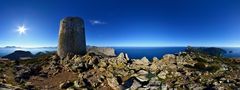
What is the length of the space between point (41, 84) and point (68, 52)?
13.4 metres

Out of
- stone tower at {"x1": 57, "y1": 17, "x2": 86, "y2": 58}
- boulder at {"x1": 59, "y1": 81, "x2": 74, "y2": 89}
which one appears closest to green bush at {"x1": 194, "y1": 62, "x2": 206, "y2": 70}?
boulder at {"x1": 59, "y1": 81, "x2": 74, "y2": 89}

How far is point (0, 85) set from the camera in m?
41.1

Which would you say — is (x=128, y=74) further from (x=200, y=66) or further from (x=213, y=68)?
(x=213, y=68)

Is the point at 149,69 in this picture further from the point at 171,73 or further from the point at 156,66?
the point at 171,73

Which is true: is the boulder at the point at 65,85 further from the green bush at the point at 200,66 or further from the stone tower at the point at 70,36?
the green bush at the point at 200,66

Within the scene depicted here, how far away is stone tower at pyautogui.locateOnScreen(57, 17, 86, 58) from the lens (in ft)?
188

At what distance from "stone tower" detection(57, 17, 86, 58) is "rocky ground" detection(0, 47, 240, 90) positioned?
10.9ft

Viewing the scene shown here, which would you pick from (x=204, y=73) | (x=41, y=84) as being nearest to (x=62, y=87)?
(x=41, y=84)

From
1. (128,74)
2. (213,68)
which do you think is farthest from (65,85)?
(213,68)

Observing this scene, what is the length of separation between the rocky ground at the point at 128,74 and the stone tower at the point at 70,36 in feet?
10.9

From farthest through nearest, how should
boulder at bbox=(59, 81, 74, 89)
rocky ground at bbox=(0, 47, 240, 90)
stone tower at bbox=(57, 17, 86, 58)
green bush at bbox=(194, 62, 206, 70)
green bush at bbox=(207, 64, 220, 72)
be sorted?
1. stone tower at bbox=(57, 17, 86, 58)
2. boulder at bbox=(59, 81, 74, 89)
3. green bush at bbox=(194, 62, 206, 70)
4. green bush at bbox=(207, 64, 220, 72)
5. rocky ground at bbox=(0, 47, 240, 90)

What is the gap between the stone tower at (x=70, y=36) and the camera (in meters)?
57.2

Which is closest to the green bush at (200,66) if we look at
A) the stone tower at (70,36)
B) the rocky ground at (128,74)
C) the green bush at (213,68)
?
the rocky ground at (128,74)

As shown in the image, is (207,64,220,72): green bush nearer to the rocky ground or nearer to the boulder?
the rocky ground
